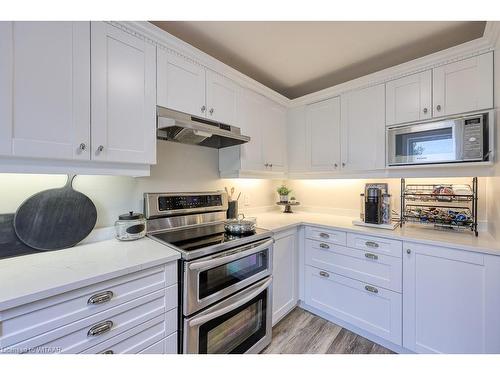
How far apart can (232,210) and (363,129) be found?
1481 millimetres

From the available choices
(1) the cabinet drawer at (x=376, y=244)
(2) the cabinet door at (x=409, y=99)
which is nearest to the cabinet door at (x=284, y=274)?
(1) the cabinet drawer at (x=376, y=244)

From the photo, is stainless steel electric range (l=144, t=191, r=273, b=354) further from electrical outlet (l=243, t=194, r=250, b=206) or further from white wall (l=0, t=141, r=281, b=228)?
electrical outlet (l=243, t=194, r=250, b=206)

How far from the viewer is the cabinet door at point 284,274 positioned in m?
1.87

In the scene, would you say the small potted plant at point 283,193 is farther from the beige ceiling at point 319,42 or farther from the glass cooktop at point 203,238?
the beige ceiling at point 319,42

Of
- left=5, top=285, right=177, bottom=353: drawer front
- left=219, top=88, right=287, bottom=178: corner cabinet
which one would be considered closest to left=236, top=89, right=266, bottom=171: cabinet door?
left=219, top=88, right=287, bottom=178: corner cabinet

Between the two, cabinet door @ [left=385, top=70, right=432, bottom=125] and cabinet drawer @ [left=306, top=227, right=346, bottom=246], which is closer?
cabinet door @ [left=385, top=70, right=432, bottom=125]

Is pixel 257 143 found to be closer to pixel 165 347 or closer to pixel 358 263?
pixel 358 263

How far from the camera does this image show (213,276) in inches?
50.6

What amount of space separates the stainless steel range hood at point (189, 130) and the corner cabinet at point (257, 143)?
0.14 metres

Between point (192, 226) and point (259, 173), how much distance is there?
0.86 metres

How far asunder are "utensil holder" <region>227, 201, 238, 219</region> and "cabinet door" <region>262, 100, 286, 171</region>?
1.81 ft

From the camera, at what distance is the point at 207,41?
1740 mm

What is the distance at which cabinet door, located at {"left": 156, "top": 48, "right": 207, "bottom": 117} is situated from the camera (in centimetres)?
143
